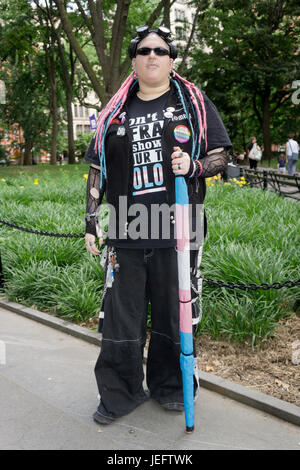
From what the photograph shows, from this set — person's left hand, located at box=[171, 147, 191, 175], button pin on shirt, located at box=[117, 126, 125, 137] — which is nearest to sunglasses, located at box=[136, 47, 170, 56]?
button pin on shirt, located at box=[117, 126, 125, 137]

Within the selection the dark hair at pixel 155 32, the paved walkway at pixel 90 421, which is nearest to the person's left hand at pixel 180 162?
the dark hair at pixel 155 32

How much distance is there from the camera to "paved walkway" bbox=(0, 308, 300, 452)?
109 inches

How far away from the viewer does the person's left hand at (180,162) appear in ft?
8.48

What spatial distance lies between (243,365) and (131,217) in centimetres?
156

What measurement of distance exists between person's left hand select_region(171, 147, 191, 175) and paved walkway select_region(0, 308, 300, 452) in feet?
4.95

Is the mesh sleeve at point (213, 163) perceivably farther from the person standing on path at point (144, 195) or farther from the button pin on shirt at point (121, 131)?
the button pin on shirt at point (121, 131)

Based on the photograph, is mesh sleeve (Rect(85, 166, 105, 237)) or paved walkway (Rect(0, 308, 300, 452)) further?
mesh sleeve (Rect(85, 166, 105, 237))

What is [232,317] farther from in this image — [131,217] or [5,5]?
[5,5]

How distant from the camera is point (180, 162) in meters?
2.58

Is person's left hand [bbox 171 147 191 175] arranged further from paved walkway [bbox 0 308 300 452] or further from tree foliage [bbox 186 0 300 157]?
tree foliage [bbox 186 0 300 157]

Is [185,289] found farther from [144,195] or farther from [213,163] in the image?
[213,163]

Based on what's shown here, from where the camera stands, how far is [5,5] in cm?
2023

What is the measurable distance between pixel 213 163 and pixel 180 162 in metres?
0.29

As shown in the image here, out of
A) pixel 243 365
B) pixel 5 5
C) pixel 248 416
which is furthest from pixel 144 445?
pixel 5 5
